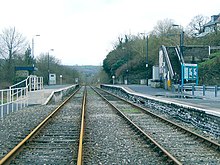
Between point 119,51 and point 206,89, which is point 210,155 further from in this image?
point 119,51

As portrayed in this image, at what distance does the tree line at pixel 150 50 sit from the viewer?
72500 mm

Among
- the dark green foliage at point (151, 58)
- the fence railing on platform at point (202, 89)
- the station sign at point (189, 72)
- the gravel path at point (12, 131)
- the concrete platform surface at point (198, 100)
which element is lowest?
the gravel path at point (12, 131)

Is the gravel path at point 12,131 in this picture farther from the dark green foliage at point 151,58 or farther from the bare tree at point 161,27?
the bare tree at point 161,27

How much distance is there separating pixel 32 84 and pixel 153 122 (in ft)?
58.1

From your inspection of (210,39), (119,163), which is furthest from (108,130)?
(210,39)

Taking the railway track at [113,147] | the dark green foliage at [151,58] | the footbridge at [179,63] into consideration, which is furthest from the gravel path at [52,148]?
the dark green foliage at [151,58]

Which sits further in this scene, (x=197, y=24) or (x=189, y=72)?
(x=197, y=24)

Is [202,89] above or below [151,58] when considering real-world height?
below

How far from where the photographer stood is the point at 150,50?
3501 inches

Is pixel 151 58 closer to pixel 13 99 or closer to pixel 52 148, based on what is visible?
pixel 13 99

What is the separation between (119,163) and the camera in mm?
8883

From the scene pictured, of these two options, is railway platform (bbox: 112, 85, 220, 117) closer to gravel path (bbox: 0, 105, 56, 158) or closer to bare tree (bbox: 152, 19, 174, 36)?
gravel path (bbox: 0, 105, 56, 158)

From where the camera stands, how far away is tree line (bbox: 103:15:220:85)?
7250cm

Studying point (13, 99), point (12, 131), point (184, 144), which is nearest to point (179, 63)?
point (13, 99)
